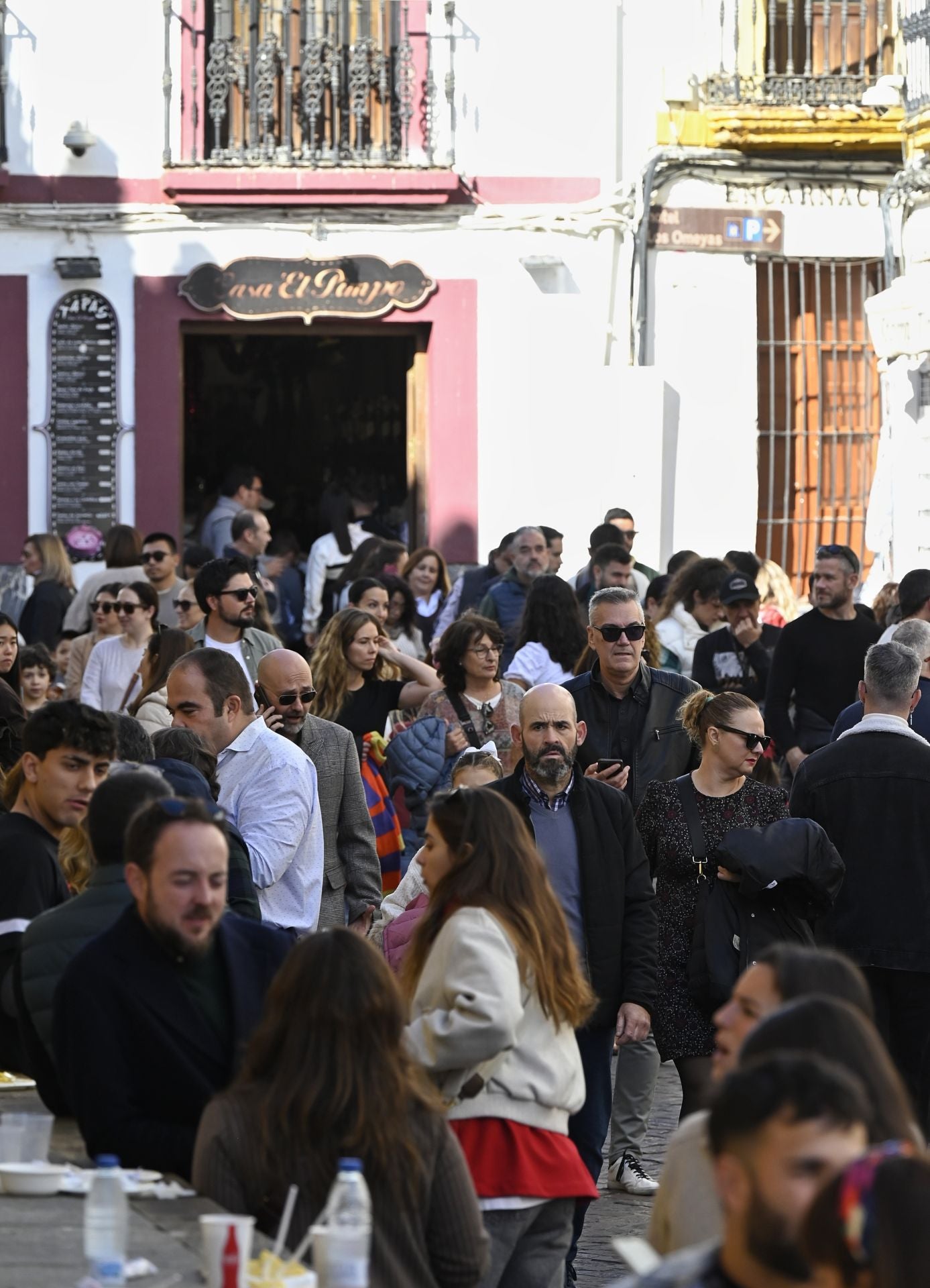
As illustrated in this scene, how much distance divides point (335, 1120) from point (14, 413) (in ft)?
46.3

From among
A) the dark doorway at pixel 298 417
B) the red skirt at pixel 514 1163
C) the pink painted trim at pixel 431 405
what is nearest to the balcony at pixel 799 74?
the pink painted trim at pixel 431 405

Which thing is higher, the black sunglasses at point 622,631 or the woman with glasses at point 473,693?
the black sunglasses at point 622,631

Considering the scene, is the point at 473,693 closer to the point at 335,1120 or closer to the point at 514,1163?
the point at 514,1163

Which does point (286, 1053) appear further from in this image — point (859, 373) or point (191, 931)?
point (859, 373)

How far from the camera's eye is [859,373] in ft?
60.3

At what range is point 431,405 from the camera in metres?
18.0

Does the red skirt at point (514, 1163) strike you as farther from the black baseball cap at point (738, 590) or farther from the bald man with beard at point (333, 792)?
the black baseball cap at point (738, 590)

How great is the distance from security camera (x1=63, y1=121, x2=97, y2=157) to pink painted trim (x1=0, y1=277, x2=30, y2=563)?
3.42ft

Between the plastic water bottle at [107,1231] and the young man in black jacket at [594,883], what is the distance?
118 inches

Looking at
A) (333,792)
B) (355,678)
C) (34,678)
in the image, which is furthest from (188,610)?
(333,792)

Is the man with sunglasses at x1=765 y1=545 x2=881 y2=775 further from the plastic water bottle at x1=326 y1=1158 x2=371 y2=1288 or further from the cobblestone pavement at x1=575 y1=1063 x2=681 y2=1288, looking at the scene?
the plastic water bottle at x1=326 y1=1158 x2=371 y2=1288

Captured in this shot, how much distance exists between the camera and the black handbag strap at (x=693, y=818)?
24.7 feet

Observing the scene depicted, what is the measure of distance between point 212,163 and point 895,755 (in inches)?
430

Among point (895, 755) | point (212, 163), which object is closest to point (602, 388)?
point (212, 163)
